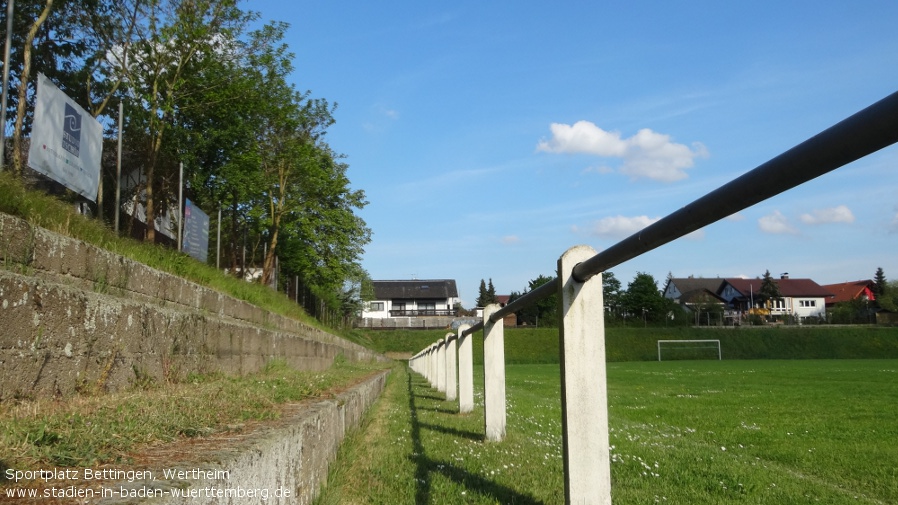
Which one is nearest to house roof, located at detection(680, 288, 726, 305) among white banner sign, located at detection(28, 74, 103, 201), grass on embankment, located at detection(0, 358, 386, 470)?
white banner sign, located at detection(28, 74, 103, 201)

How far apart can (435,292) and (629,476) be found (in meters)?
106

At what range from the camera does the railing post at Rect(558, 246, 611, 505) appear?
8.46 ft

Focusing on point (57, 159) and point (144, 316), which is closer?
point (144, 316)

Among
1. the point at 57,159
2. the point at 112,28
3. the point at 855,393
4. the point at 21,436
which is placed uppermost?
the point at 112,28

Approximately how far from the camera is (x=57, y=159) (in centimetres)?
724

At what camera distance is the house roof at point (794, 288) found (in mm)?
101625

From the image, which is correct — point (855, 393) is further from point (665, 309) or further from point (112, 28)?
point (665, 309)

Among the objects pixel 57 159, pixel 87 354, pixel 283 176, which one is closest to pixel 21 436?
pixel 87 354

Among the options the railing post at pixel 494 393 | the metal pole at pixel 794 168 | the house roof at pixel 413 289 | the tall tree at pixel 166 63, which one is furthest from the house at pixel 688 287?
the metal pole at pixel 794 168

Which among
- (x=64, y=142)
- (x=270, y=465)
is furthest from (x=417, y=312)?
(x=270, y=465)

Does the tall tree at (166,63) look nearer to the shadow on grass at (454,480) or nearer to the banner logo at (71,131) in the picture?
the banner logo at (71,131)

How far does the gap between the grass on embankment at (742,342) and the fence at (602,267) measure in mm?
47553

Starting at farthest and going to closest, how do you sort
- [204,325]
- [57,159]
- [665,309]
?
[665,309] < [57,159] < [204,325]

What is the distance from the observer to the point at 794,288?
4053 inches
